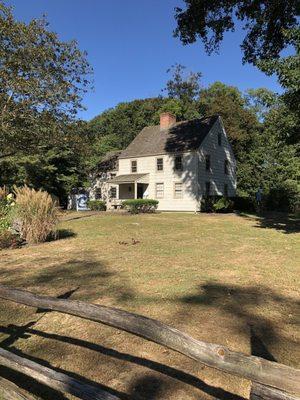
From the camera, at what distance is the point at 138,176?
37000mm

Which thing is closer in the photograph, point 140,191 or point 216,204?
point 216,204

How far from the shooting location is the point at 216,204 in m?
30.8

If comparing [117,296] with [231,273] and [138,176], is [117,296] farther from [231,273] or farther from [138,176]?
[138,176]

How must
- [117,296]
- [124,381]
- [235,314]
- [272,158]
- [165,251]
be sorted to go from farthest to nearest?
[272,158] < [165,251] < [117,296] < [235,314] < [124,381]

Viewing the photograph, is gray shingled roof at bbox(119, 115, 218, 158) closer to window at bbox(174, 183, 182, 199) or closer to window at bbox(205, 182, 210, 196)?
window at bbox(174, 183, 182, 199)

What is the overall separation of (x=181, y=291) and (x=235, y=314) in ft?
4.55

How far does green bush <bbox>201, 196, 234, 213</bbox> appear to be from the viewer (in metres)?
30.7

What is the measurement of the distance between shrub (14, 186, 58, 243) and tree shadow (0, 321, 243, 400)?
25.1 feet

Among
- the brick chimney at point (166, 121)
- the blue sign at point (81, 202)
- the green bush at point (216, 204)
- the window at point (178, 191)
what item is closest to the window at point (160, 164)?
the window at point (178, 191)

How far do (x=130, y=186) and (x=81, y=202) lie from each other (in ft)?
16.9

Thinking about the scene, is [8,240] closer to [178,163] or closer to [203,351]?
[203,351]

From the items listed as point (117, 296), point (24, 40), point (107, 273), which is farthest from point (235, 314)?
point (24, 40)

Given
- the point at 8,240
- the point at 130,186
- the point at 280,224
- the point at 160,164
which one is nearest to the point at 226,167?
the point at 160,164

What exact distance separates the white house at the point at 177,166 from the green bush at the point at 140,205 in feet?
8.93
